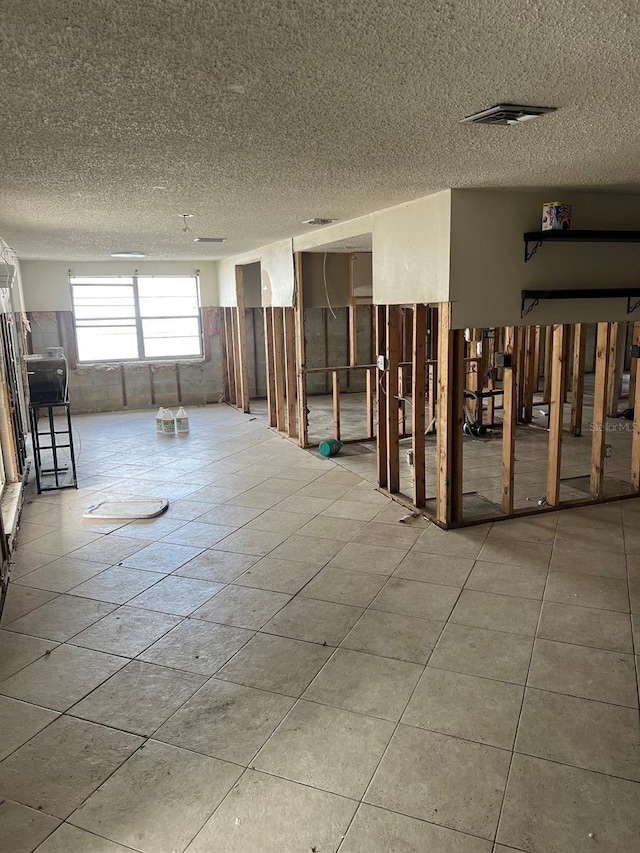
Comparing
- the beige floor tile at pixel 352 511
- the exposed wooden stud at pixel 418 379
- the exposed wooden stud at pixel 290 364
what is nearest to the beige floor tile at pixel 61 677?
the beige floor tile at pixel 352 511

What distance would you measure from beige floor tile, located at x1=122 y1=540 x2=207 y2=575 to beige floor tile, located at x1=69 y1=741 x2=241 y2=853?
5.77 ft

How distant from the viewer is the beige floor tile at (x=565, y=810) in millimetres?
1912

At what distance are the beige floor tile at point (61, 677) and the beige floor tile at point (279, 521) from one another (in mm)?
1809

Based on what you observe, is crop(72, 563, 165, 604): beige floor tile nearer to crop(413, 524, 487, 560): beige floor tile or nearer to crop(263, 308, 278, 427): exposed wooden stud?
crop(413, 524, 487, 560): beige floor tile

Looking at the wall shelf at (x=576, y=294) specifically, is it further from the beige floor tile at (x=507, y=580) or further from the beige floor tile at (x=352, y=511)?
the beige floor tile at (x=352, y=511)

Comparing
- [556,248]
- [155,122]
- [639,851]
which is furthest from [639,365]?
[155,122]

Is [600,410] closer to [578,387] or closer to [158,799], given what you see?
[578,387]

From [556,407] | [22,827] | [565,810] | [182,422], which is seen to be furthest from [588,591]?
[182,422]

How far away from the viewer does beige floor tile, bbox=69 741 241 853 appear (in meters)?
1.98

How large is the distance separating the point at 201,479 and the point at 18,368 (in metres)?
3.06

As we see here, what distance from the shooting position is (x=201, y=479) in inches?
241

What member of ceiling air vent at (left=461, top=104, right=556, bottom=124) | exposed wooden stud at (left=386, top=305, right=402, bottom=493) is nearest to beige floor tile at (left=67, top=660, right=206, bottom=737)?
ceiling air vent at (left=461, top=104, right=556, bottom=124)

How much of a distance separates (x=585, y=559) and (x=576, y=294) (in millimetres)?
1831

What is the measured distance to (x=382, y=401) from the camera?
529 centimetres
